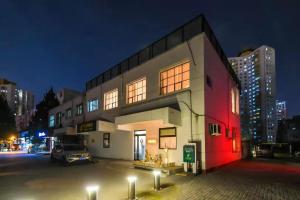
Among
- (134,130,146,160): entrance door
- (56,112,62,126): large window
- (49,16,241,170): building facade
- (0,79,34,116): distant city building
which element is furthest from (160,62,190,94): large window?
(0,79,34,116): distant city building

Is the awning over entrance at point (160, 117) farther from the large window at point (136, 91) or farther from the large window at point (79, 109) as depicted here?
the large window at point (79, 109)

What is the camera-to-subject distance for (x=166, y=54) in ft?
56.0

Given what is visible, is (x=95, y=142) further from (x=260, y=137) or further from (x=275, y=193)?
(x=260, y=137)

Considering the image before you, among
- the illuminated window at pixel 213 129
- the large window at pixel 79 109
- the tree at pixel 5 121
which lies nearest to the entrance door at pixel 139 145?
the illuminated window at pixel 213 129

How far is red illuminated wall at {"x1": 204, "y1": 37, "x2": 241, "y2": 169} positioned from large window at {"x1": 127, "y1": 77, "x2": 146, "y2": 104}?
17.5 ft

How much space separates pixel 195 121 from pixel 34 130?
5178 cm

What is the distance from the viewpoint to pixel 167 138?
643 inches

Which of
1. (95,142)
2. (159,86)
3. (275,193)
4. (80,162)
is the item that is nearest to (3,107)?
(95,142)

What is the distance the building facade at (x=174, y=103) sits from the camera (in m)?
14.5

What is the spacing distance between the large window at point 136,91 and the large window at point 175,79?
2.26 metres

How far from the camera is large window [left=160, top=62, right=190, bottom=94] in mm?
15773

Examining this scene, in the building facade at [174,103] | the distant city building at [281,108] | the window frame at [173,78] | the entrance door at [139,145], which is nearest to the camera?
the building facade at [174,103]

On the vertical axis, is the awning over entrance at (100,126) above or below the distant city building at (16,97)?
below

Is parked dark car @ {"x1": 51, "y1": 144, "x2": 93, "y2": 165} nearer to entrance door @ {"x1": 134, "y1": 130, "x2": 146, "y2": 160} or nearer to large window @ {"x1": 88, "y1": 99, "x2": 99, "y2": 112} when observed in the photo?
entrance door @ {"x1": 134, "y1": 130, "x2": 146, "y2": 160}
